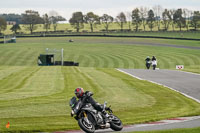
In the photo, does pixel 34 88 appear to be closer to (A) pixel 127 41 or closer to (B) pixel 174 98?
(B) pixel 174 98

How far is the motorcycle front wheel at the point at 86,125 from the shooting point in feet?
41.4

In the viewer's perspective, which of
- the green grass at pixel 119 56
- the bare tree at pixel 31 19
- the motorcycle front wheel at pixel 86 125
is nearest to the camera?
the motorcycle front wheel at pixel 86 125

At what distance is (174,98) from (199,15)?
135147mm

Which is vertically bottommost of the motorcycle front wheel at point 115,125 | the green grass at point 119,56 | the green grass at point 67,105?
the green grass at point 119,56

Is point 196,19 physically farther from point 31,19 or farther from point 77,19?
point 31,19

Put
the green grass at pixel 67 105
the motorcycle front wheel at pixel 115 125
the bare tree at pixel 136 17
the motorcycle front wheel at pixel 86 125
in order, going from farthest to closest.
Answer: the bare tree at pixel 136 17, the green grass at pixel 67 105, the motorcycle front wheel at pixel 115 125, the motorcycle front wheel at pixel 86 125

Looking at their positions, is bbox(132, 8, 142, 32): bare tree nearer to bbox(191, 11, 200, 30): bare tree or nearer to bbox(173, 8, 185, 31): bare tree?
bbox(173, 8, 185, 31): bare tree

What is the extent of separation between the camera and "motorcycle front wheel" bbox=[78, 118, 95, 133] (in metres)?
12.6

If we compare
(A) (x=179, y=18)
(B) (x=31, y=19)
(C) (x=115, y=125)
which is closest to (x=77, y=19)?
(B) (x=31, y=19)

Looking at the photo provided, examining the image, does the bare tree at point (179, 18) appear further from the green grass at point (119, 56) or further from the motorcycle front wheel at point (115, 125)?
the motorcycle front wheel at point (115, 125)

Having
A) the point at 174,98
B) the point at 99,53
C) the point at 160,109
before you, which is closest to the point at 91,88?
the point at 174,98

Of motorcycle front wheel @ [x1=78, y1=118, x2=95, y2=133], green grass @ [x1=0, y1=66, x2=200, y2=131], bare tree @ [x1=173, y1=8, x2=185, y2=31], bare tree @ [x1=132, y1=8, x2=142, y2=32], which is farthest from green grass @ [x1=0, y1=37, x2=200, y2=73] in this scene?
bare tree @ [x1=132, y1=8, x2=142, y2=32]

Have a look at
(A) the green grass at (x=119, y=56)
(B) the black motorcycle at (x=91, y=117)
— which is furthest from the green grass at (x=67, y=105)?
(A) the green grass at (x=119, y=56)

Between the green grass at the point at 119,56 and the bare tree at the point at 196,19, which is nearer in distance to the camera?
the green grass at the point at 119,56
